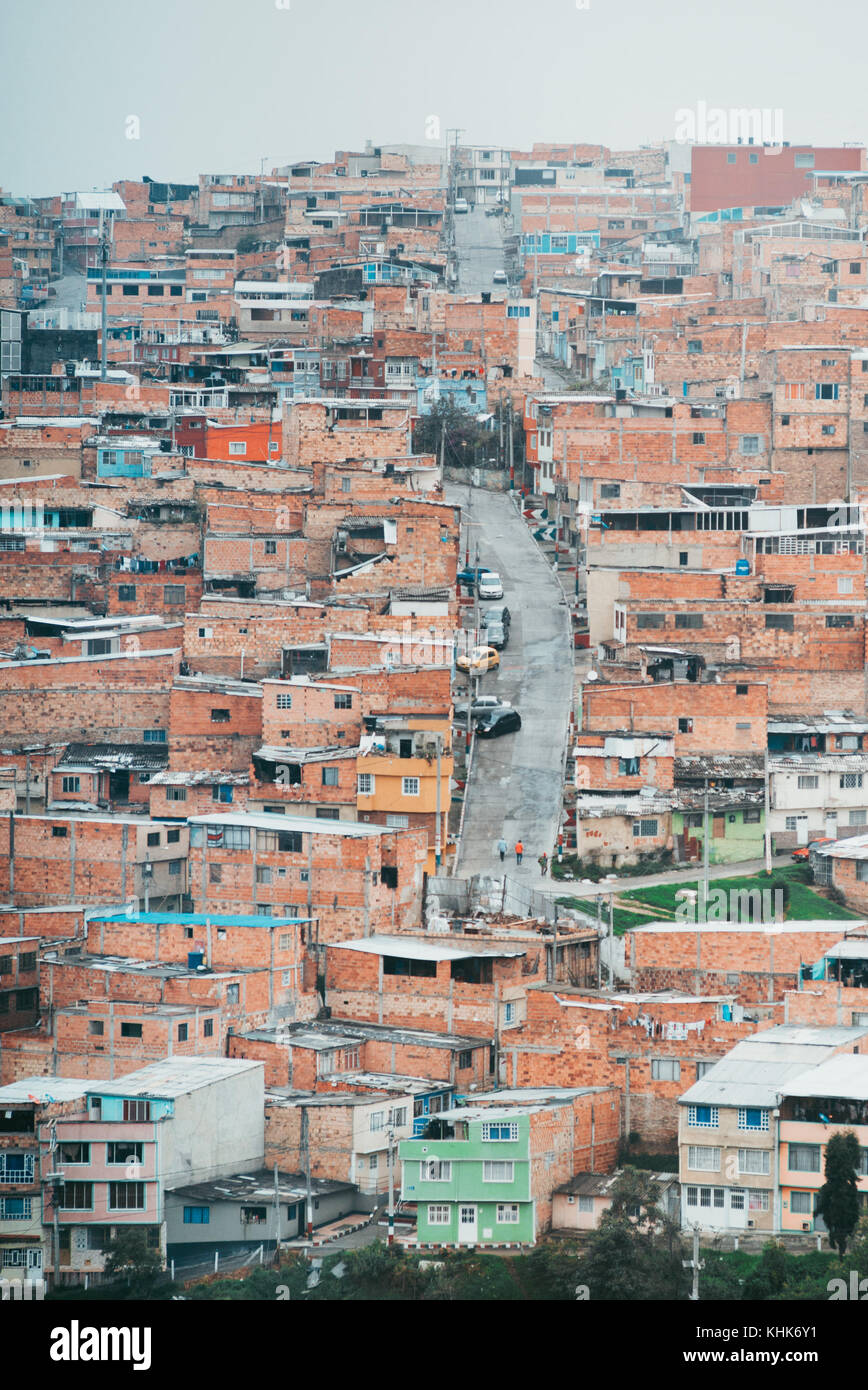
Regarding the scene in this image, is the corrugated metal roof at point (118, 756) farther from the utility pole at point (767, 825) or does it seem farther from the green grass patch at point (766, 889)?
the utility pole at point (767, 825)

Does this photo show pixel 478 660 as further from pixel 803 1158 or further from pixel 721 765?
pixel 803 1158

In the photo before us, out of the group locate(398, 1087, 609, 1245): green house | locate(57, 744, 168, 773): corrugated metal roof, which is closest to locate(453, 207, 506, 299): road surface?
locate(57, 744, 168, 773): corrugated metal roof

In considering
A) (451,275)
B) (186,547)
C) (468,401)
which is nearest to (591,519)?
(186,547)

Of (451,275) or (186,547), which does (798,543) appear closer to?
(186,547)

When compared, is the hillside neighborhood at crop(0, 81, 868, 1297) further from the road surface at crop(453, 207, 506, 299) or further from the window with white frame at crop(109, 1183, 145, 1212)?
the road surface at crop(453, 207, 506, 299)

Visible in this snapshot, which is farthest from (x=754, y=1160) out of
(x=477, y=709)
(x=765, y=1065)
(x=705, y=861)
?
(x=477, y=709)
